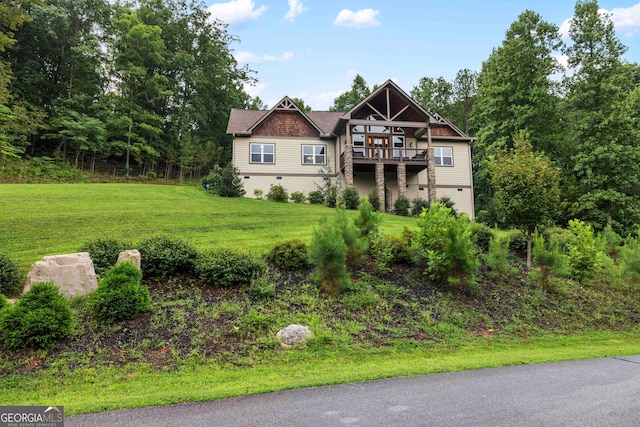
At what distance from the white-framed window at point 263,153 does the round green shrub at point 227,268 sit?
16.4 meters

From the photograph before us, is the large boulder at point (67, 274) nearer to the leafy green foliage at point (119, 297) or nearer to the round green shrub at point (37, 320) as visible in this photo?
the leafy green foliage at point (119, 297)

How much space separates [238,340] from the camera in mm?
5430

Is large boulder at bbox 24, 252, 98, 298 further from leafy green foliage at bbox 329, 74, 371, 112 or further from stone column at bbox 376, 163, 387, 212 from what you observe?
leafy green foliage at bbox 329, 74, 371, 112

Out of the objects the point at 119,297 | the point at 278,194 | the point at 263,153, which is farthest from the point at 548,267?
the point at 263,153

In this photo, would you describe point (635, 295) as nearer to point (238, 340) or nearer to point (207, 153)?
point (238, 340)

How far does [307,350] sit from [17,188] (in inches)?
728

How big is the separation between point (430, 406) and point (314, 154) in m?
21.5

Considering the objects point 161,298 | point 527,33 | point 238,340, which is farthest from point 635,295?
point 527,33

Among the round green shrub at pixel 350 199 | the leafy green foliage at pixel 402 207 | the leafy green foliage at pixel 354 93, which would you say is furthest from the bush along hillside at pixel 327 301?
the leafy green foliage at pixel 354 93

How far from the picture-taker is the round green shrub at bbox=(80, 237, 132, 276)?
23.4 feet

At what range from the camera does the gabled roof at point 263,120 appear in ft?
76.5

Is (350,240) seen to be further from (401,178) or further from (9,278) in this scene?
(401,178)

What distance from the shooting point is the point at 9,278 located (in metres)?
6.39

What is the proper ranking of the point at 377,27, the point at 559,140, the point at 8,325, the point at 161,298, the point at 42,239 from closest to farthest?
1. the point at 8,325
2. the point at 161,298
3. the point at 42,239
4. the point at 377,27
5. the point at 559,140
